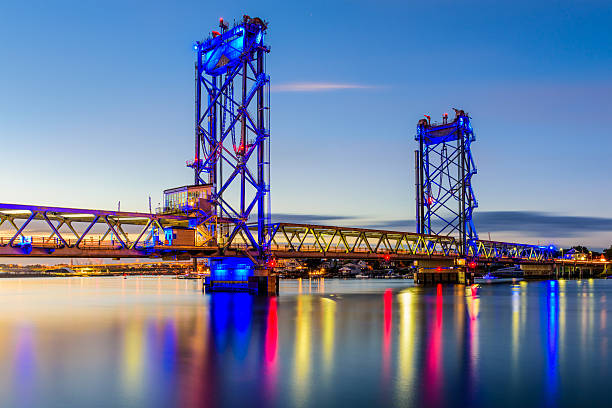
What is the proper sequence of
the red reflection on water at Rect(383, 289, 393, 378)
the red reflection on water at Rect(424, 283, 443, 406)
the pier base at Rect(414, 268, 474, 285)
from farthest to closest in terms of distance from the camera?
the pier base at Rect(414, 268, 474, 285) < the red reflection on water at Rect(383, 289, 393, 378) < the red reflection on water at Rect(424, 283, 443, 406)

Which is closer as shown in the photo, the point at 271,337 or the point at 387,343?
the point at 387,343

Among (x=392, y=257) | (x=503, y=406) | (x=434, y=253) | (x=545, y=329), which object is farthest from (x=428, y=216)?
(x=503, y=406)

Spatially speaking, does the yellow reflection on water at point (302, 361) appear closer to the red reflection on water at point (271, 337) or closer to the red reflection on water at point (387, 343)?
the red reflection on water at point (271, 337)

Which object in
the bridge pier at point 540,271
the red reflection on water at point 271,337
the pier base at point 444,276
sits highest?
the red reflection on water at point 271,337

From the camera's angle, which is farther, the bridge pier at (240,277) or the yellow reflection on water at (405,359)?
the bridge pier at (240,277)

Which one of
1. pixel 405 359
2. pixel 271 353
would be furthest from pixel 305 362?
pixel 405 359

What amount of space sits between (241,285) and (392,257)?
28.3m

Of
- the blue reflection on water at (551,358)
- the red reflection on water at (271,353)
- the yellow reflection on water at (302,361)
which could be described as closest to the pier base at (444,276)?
the blue reflection on water at (551,358)

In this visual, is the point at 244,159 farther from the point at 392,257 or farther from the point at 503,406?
the point at 503,406

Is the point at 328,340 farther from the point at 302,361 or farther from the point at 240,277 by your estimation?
the point at 240,277

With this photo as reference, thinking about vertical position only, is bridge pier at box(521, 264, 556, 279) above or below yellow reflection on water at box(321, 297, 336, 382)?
below

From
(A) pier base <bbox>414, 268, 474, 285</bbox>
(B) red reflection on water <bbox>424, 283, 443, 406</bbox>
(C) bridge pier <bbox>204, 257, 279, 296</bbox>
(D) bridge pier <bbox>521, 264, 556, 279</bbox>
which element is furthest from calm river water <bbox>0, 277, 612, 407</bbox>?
(D) bridge pier <bbox>521, 264, 556, 279</bbox>

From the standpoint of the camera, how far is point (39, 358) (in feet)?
83.5

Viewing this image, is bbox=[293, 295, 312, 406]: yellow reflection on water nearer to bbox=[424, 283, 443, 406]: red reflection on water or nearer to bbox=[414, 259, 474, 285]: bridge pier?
bbox=[424, 283, 443, 406]: red reflection on water
